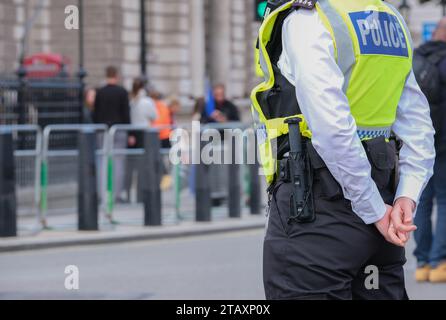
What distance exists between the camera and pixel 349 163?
3742 millimetres

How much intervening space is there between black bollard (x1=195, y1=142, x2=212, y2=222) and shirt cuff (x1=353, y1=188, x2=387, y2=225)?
1036cm

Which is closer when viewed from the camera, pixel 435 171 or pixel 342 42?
pixel 342 42

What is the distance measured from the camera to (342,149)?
12.3 ft

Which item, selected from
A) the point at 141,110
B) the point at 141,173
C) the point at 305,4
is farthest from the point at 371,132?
the point at 141,110

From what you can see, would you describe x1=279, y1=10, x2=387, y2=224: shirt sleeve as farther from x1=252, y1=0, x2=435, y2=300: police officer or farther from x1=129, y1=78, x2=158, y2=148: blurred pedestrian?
x1=129, y1=78, x2=158, y2=148: blurred pedestrian

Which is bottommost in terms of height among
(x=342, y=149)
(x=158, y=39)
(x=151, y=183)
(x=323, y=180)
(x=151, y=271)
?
(x=151, y=271)

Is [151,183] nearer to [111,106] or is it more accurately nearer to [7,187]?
[7,187]

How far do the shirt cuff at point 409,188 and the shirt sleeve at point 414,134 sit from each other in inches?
1.3

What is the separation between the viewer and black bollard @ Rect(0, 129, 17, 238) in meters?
12.1

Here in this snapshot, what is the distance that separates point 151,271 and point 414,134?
630cm

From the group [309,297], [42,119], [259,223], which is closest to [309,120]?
[309,297]

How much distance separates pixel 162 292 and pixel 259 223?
538 cm

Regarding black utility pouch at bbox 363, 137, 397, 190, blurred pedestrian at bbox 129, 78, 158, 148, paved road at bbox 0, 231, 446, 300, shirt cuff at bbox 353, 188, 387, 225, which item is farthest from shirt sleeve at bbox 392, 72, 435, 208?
blurred pedestrian at bbox 129, 78, 158, 148

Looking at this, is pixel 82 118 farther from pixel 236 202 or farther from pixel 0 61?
pixel 0 61
